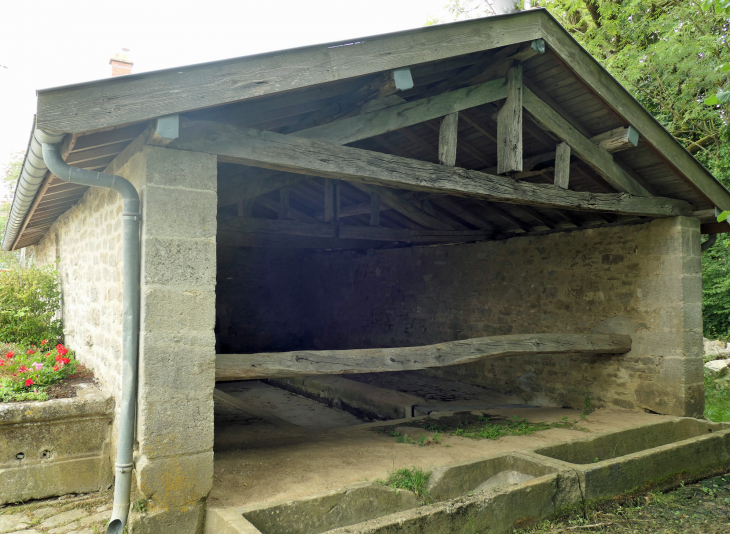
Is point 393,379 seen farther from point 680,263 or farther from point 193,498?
point 193,498

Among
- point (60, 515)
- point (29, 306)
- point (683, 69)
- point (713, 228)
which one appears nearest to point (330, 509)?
point (60, 515)

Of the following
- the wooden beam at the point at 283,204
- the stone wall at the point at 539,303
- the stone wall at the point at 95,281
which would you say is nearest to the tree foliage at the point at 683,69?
the stone wall at the point at 539,303

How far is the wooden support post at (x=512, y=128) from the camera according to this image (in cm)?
431

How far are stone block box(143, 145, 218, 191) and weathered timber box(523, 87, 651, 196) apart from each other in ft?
9.21

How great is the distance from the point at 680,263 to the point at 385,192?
362 centimetres

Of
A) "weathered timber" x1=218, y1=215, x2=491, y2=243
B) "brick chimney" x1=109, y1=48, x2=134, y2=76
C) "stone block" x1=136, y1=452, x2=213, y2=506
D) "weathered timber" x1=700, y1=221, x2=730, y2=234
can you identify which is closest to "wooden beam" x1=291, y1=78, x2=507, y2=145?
"stone block" x1=136, y1=452, x2=213, y2=506

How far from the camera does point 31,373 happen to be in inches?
162

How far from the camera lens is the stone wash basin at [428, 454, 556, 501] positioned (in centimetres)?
377

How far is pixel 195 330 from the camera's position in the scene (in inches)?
124

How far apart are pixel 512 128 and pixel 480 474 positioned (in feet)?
9.28

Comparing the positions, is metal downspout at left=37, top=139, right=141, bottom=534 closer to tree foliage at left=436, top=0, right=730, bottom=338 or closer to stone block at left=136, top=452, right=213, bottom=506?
stone block at left=136, top=452, right=213, bottom=506

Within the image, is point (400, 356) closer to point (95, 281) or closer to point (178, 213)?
point (178, 213)

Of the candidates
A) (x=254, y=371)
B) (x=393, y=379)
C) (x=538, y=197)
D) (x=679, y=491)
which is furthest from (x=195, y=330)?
(x=393, y=379)

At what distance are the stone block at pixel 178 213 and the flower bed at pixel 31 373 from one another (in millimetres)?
1736
